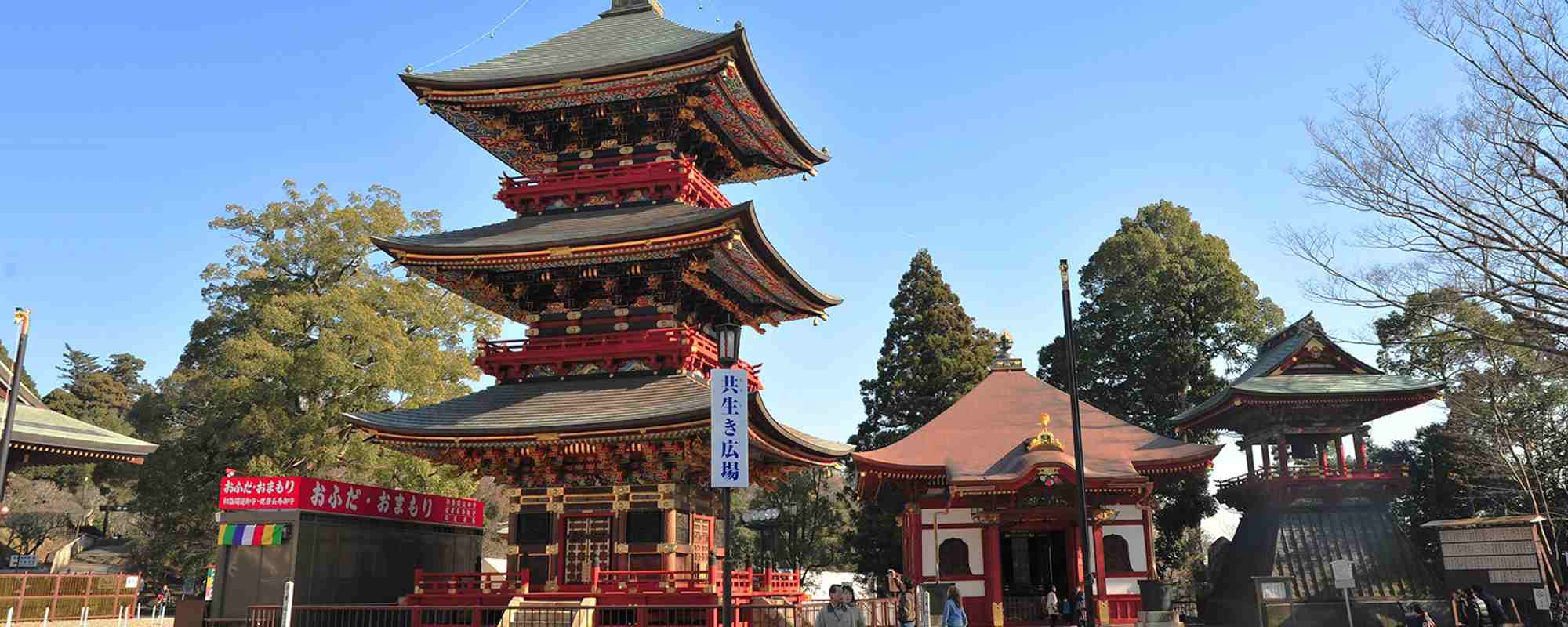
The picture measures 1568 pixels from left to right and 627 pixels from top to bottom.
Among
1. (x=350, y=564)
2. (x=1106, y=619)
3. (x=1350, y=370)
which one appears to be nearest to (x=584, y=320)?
(x=350, y=564)

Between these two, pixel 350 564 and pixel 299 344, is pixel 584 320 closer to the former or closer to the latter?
pixel 350 564

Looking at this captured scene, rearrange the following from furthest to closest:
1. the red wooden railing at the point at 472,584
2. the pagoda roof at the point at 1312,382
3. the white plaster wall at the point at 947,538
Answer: the pagoda roof at the point at 1312,382 < the white plaster wall at the point at 947,538 < the red wooden railing at the point at 472,584

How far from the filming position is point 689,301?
25.1m

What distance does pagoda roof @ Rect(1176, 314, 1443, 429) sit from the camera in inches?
1282

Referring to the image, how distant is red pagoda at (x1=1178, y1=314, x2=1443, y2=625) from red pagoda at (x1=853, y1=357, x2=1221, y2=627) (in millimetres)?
4204

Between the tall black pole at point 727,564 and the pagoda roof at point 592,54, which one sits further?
the pagoda roof at point 592,54

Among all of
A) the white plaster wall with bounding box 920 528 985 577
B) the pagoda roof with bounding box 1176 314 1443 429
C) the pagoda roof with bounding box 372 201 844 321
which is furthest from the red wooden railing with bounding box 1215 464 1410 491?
the pagoda roof with bounding box 372 201 844 321

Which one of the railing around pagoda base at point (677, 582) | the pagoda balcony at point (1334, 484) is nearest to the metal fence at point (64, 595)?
the railing around pagoda base at point (677, 582)

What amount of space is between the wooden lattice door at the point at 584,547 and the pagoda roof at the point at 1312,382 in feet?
67.4

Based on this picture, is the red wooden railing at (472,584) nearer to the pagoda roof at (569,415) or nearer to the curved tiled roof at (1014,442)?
the pagoda roof at (569,415)

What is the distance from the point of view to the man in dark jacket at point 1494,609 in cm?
2514

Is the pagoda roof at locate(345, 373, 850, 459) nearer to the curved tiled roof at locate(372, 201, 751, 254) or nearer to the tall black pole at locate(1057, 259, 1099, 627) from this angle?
the curved tiled roof at locate(372, 201, 751, 254)

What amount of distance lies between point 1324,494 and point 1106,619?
30.8 feet

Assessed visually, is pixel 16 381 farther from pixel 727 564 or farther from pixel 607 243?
pixel 727 564
